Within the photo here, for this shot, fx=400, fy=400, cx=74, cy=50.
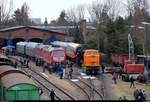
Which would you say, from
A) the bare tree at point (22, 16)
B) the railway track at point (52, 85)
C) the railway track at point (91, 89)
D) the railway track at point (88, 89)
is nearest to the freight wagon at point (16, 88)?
the railway track at point (88, 89)

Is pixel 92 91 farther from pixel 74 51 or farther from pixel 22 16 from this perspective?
pixel 22 16

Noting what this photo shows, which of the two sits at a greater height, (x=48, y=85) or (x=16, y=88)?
(x=16, y=88)

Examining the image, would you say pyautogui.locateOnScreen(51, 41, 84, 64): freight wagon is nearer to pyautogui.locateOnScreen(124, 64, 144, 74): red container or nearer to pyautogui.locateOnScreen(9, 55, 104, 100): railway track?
pyautogui.locateOnScreen(9, 55, 104, 100): railway track

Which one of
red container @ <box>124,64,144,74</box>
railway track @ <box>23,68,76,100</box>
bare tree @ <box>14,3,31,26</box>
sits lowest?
railway track @ <box>23,68,76,100</box>

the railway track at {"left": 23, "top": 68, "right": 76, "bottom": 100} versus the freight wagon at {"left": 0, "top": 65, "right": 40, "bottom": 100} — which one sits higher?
the freight wagon at {"left": 0, "top": 65, "right": 40, "bottom": 100}

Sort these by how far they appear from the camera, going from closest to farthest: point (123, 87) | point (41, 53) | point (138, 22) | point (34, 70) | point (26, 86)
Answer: point (26, 86) < point (123, 87) < point (34, 70) < point (41, 53) < point (138, 22)

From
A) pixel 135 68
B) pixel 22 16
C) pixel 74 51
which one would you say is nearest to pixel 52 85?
pixel 135 68

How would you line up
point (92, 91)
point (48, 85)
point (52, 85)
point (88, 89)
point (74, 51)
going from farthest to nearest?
point (74, 51) < point (48, 85) < point (52, 85) < point (88, 89) < point (92, 91)

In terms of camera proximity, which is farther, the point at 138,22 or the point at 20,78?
the point at 138,22

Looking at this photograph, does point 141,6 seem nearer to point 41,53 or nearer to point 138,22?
point 138,22

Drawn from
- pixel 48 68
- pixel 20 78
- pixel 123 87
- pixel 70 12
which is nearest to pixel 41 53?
pixel 48 68

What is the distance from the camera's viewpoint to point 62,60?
5400cm

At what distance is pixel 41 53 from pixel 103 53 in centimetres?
1376

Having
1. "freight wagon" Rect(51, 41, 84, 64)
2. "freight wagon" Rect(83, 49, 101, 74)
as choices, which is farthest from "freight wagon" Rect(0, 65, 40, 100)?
"freight wagon" Rect(51, 41, 84, 64)
